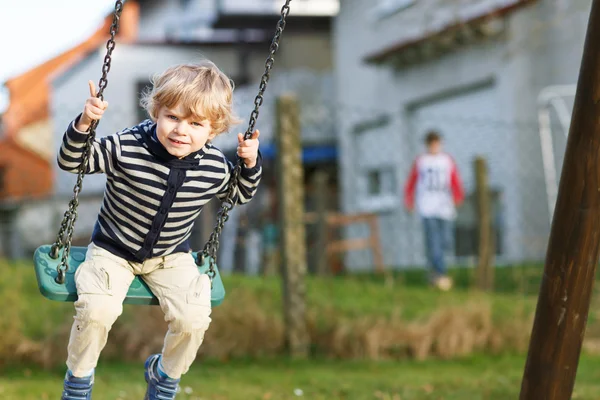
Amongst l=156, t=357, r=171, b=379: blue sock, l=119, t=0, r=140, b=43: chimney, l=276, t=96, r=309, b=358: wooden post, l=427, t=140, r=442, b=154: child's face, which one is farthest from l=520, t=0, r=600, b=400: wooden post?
l=119, t=0, r=140, b=43: chimney

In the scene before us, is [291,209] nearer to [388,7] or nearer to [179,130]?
[179,130]

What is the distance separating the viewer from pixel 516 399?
5008 millimetres

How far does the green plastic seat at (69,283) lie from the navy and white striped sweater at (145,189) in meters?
0.11

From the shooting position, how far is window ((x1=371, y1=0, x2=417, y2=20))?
15933 millimetres

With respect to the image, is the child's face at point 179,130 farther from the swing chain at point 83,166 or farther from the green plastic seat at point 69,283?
the green plastic seat at point 69,283

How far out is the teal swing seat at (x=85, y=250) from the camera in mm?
3297

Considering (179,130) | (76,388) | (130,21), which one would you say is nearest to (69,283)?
(76,388)

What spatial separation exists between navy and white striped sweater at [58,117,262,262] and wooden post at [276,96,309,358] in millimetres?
3311

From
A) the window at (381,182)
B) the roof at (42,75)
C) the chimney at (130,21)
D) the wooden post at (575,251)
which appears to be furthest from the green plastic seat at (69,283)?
the roof at (42,75)

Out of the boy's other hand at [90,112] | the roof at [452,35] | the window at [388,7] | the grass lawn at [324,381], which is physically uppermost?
the window at [388,7]

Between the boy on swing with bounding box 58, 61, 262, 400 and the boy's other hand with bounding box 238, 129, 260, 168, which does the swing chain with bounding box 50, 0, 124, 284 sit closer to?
the boy on swing with bounding box 58, 61, 262, 400

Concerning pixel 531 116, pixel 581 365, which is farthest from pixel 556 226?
pixel 531 116

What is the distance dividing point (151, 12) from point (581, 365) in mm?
26987

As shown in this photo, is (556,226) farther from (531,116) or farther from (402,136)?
(402,136)
